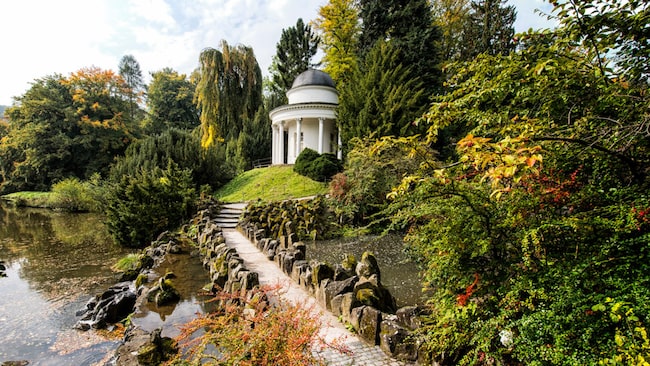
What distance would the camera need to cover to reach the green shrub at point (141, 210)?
39.9 feet

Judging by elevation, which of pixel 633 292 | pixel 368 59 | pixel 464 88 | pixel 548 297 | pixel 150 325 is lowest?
pixel 150 325

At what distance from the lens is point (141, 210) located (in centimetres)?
1220

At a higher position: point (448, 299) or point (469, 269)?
point (469, 269)

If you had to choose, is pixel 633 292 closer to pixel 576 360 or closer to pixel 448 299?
pixel 576 360

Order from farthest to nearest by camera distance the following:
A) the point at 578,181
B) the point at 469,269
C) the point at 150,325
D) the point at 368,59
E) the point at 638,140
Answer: the point at 368,59
the point at 150,325
the point at 469,269
the point at 578,181
the point at 638,140

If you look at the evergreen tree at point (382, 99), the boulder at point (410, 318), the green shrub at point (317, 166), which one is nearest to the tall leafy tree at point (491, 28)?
the evergreen tree at point (382, 99)

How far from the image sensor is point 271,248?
27.1ft

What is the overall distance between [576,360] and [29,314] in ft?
31.7

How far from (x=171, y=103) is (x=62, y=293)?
127ft

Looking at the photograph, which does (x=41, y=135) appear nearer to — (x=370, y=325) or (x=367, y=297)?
(x=367, y=297)

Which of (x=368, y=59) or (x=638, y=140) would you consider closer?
(x=638, y=140)

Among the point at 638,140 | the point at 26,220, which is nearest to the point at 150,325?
the point at 638,140

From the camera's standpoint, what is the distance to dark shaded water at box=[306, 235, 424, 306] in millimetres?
6373

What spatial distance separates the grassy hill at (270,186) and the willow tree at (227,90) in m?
5.54
